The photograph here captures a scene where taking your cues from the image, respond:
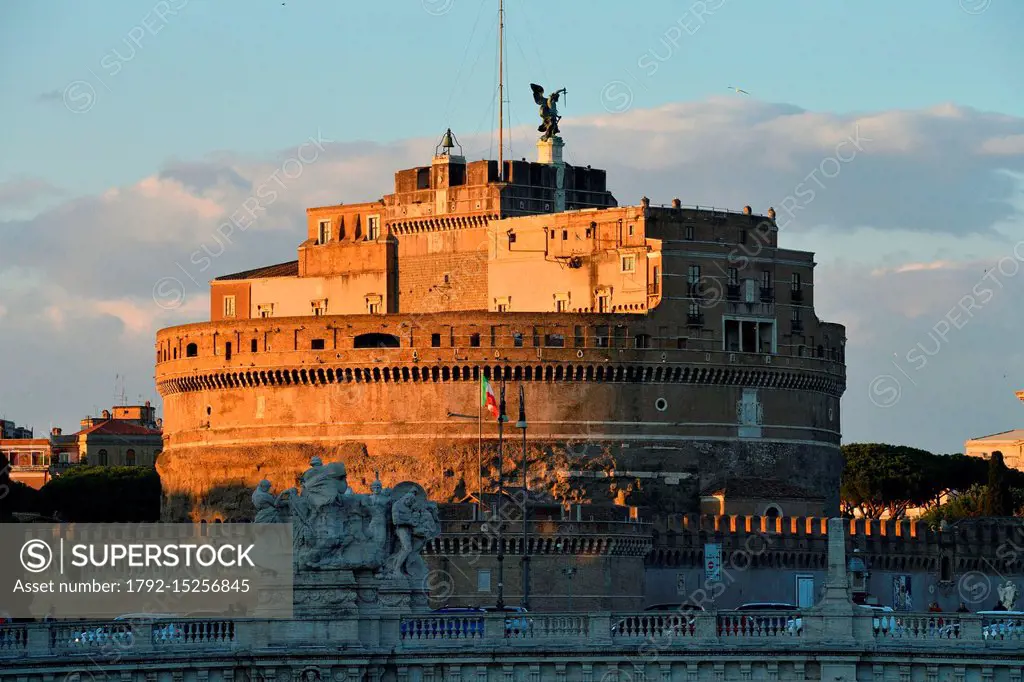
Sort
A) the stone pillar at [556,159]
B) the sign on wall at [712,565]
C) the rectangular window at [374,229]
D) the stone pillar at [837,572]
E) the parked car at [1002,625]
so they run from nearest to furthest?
the stone pillar at [837,572]
the parked car at [1002,625]
the sign on wall at [712,565]
the stone pillar at [556,159]
the rectangular window at [374,229]

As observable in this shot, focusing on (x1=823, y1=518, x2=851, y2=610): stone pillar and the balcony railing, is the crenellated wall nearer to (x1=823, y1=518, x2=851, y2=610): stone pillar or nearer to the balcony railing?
the balcony railing

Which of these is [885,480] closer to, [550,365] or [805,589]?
[550,365]

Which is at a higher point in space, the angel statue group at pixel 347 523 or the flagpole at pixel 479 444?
the flagpole at pixel 479 444

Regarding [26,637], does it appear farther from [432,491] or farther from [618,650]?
[432,491]

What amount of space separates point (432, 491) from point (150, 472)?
162ft

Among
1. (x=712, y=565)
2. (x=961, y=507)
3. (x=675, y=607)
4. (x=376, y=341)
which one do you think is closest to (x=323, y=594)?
(x=675, y=607)

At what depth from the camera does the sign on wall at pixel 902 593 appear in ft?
360

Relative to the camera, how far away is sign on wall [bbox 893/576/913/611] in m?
110

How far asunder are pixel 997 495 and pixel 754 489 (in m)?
23.5

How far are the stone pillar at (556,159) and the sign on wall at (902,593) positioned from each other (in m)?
25.2

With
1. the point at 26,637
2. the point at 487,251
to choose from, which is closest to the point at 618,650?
the point at 26,637

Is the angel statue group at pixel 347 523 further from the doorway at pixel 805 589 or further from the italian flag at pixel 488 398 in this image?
the doorway at pixel 805 589

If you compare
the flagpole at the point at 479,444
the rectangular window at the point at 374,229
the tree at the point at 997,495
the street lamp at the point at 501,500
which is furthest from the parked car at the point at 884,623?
the tree at the point at 997,495

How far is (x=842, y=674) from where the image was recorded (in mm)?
61062
